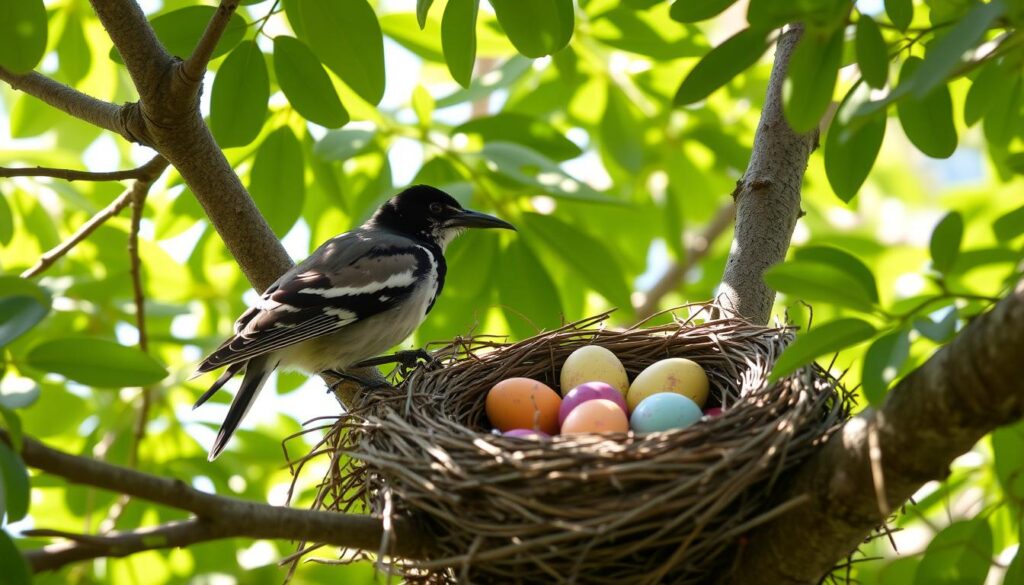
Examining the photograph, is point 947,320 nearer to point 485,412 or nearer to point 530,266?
point 485,412

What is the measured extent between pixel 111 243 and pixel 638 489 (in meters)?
3.87

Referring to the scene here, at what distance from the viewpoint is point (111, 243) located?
580 centimetres

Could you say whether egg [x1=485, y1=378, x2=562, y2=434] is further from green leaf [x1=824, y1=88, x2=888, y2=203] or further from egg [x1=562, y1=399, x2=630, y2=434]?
green leaf [x1=824, y1=88, x2=888, y2=203]

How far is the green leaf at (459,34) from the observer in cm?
347

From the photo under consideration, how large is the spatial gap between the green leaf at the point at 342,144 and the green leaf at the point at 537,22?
1.61m

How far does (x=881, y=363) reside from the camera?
2547 mm

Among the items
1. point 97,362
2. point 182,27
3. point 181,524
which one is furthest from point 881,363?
point 182,27

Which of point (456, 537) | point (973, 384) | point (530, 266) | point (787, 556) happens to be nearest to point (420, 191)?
point (530, 266)

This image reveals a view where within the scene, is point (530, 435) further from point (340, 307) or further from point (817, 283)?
point (340, 307)

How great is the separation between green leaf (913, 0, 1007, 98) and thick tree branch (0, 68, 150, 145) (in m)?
3.05

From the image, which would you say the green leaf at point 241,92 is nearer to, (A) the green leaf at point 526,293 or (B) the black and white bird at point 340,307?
(B) the black and white bird at point 340,307

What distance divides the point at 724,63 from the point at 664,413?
1351 mm

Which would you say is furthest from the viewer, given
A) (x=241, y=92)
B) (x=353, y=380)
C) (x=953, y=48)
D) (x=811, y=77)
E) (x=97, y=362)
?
(x=353, y=380)

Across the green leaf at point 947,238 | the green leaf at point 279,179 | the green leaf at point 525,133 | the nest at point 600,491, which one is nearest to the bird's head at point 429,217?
the green leaf at point 525,133
